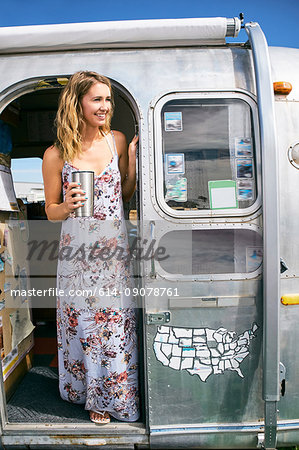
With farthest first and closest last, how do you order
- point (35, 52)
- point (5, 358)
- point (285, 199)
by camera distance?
1. point (5, 358)
2. point (35, 52)
3. point (285, 199)

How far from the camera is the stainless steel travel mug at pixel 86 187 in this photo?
6.97ft

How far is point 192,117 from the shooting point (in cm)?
222

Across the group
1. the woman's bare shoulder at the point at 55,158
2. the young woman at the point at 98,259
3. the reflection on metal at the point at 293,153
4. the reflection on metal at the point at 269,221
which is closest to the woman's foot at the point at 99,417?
the young woman at the point at 98,259

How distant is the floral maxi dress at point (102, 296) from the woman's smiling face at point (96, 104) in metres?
0.16

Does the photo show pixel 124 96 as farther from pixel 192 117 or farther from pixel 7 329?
pixel 7 329

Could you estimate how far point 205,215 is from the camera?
219 cm

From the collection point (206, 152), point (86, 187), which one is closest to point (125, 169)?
point (86, 187)

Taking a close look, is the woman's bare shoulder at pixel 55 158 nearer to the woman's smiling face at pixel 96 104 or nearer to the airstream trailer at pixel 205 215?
the woman's smiling face at pixel 96 104

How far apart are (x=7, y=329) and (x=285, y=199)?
2.26m

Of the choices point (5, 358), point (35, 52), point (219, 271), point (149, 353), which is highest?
point (35, 52)

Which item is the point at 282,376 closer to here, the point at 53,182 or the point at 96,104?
the point at 53,182

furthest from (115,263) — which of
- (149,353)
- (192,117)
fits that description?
(192,117)

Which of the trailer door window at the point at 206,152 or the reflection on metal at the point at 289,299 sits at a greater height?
the trailer door window at the point at 206,152

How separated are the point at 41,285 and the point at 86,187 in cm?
288
